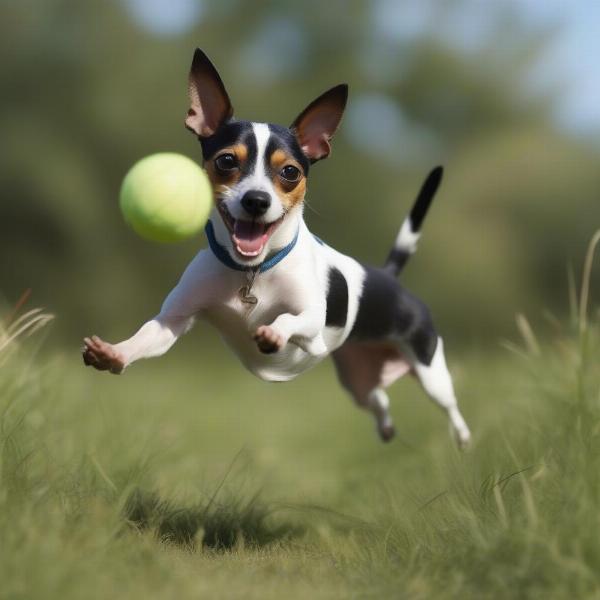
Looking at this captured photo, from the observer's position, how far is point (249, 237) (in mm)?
3996

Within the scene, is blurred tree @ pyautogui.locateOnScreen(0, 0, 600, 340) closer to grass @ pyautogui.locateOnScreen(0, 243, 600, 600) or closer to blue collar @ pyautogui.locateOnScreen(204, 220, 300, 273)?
grass @ pyautogui.locateOnScreen(0, 243, 600, 600)

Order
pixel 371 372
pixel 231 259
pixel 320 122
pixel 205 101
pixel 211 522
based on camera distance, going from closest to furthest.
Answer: pixel 231 259 < pixel 205 101 < pixel 320 122 < pixel 211 522 < pixel 371 372

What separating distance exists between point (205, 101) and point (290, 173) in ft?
1.63

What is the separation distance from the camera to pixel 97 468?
4410mm

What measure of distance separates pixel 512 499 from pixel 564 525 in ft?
2.09

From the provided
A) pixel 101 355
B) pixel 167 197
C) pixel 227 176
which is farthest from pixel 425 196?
pixel 101 355

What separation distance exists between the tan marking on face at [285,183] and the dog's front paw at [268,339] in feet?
1.76

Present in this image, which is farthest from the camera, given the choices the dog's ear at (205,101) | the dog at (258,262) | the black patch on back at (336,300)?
the black patch on back at (336,300)

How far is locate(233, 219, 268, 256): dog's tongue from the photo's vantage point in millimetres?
3963

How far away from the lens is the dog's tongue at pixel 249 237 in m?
3.96

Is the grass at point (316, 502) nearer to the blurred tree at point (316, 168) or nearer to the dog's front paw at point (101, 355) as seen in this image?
the dog's front paw at point (101, 355)

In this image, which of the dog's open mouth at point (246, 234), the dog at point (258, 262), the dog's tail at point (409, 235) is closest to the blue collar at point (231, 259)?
the dog at point (258, 262)

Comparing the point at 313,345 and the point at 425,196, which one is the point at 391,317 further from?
the point at 313,345

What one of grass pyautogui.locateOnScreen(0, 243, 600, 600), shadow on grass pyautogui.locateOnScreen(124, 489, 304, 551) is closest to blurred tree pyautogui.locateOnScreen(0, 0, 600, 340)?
grass pyautogui.locateOnScreen(0, 243, 600, 600)
